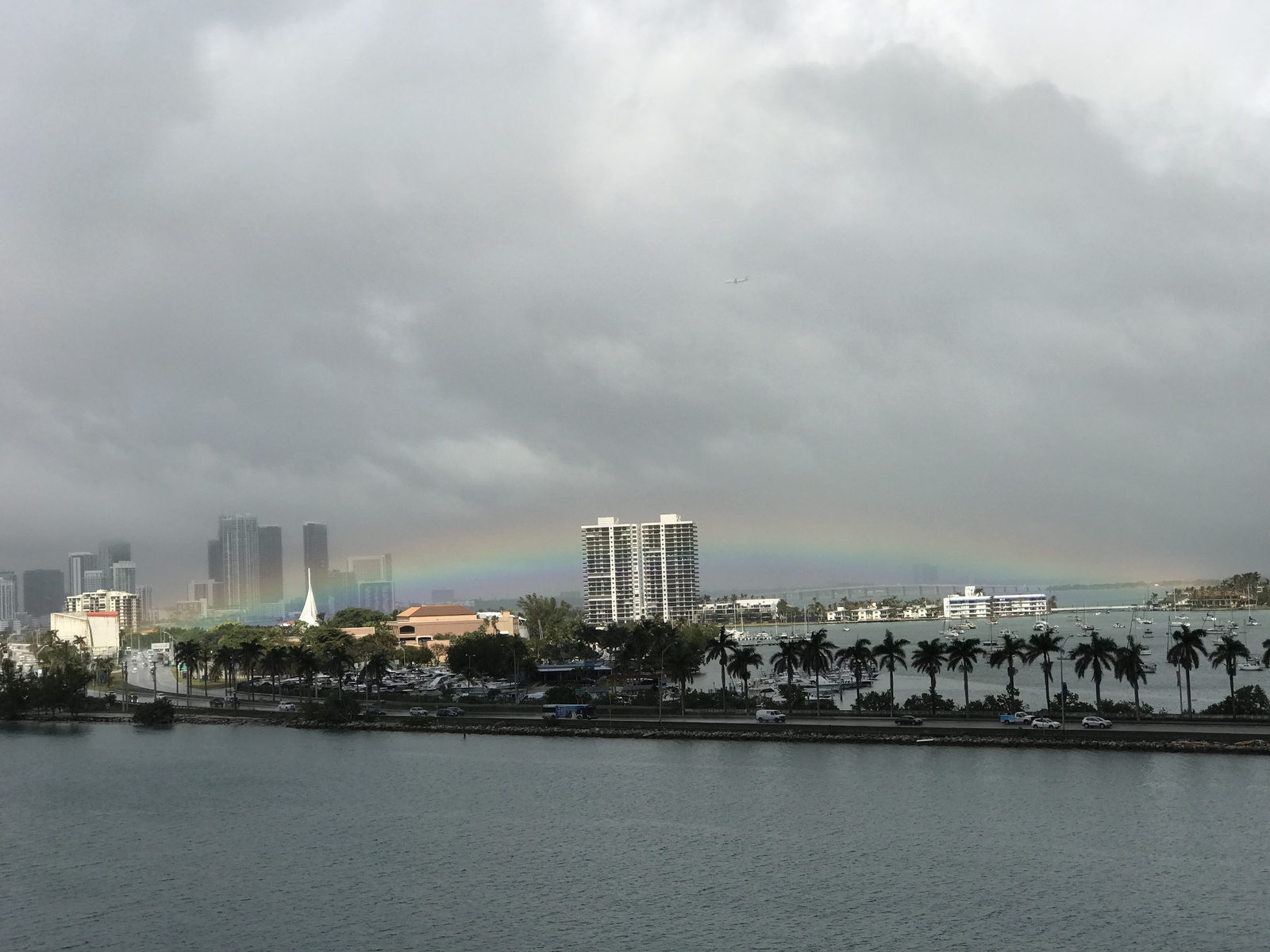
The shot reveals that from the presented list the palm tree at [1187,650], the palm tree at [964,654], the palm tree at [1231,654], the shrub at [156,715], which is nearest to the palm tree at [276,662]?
the shrub at [156,715]

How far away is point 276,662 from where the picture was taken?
123938 mm

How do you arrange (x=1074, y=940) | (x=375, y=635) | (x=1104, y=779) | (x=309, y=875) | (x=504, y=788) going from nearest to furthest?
1. (x=1074, y=940)
2. (x=309, y=875)
3. (x=1104, y=779)
4. (x=504, y=788)
5. (x=375, y=635)

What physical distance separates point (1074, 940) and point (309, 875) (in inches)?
1198

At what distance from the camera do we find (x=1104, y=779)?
58.2m

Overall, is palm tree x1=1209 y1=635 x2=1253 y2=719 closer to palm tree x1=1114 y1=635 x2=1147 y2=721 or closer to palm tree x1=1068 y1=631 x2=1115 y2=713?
palm tree x1=1114 y1=635 x2=1147 y2=721

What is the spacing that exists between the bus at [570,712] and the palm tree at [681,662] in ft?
24.4

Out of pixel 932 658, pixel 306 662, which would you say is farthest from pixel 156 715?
pixel 932 658

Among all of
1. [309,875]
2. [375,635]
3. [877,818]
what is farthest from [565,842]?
[375,635]

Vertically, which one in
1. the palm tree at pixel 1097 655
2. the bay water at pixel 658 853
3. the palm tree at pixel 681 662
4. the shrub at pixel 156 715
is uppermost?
the palm tree at pixel 1097 655

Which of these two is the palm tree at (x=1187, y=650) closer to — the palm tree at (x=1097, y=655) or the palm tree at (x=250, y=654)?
the palm tree at (x=1097, y=655)

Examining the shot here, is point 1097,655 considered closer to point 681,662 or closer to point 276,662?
point 681,662

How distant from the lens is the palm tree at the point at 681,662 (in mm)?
95125

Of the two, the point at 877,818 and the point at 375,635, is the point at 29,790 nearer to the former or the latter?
the point at 877,818

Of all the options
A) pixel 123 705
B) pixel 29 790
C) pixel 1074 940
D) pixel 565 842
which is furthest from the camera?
pixel 123 705
